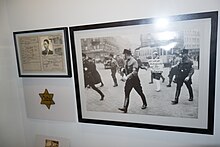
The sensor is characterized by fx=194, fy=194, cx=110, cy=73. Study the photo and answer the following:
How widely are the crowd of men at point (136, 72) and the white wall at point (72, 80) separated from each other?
16cm

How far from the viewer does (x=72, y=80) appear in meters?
1.50

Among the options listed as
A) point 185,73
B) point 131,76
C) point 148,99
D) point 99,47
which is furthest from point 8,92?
point 185,73

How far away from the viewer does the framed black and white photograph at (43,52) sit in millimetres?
1466

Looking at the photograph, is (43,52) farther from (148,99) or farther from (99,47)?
(148,99)

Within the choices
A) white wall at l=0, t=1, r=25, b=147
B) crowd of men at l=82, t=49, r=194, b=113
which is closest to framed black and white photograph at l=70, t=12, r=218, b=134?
crowd of men at l=82, t=49, r=194, b=113

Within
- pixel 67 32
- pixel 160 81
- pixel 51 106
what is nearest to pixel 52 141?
pixel 51 106

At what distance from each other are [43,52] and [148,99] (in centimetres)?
88

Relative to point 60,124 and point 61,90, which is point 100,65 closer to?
point 61,90

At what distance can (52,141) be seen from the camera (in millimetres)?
1659

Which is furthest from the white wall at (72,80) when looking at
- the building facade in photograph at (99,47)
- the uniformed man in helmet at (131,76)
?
the uniformed man in helmet at (131,76)

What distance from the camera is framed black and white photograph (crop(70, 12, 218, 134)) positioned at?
115cm

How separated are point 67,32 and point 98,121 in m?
0.71

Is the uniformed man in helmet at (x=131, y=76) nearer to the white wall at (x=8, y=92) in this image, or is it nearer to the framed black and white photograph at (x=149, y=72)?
the framed black and white photograph at (x=149, y=72)

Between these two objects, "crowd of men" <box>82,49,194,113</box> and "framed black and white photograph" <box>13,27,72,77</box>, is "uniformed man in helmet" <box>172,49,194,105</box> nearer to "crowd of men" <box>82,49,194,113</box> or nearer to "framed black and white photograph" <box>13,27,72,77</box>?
"crowd of men" <box>82,49,194,113</box>
